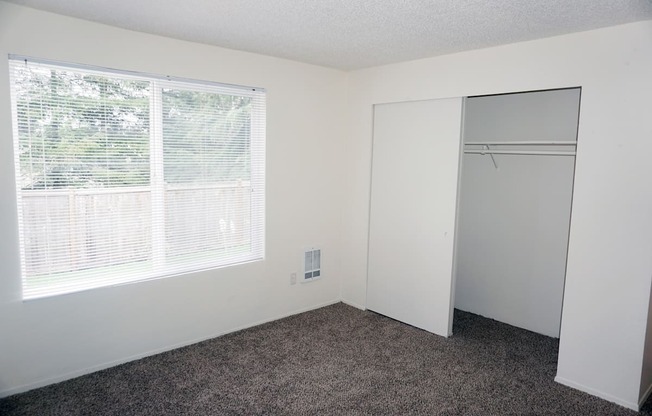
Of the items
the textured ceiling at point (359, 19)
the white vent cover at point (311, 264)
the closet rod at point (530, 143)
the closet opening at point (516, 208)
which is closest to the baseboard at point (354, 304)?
the white vent cover at point (311, 264)

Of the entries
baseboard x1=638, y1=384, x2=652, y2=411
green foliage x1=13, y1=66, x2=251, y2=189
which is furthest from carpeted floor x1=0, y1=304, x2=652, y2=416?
green foliage x1=13, y1=66, x2=251, y2=189

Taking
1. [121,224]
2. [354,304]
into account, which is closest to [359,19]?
[121,224]

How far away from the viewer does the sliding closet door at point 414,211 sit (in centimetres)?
381

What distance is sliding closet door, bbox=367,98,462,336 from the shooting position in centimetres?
381

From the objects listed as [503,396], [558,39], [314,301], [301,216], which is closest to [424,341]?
[503,396]

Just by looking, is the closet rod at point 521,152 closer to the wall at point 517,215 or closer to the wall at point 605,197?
the wall at point 517,215

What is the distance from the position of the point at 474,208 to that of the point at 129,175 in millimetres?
3257

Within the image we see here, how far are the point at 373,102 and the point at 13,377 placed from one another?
368 centimetres

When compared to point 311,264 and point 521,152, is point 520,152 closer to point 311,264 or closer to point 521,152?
point 521,152

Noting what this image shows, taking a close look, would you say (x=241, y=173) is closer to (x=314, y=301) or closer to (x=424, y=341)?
(x=314, y=301)

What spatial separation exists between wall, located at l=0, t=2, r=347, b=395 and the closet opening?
1386 millimetres

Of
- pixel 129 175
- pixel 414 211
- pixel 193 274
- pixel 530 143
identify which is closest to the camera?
pixel 129 175

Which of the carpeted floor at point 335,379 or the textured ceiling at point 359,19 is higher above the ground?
the textured ceiling at point 359,19

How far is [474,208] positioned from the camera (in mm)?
4434
